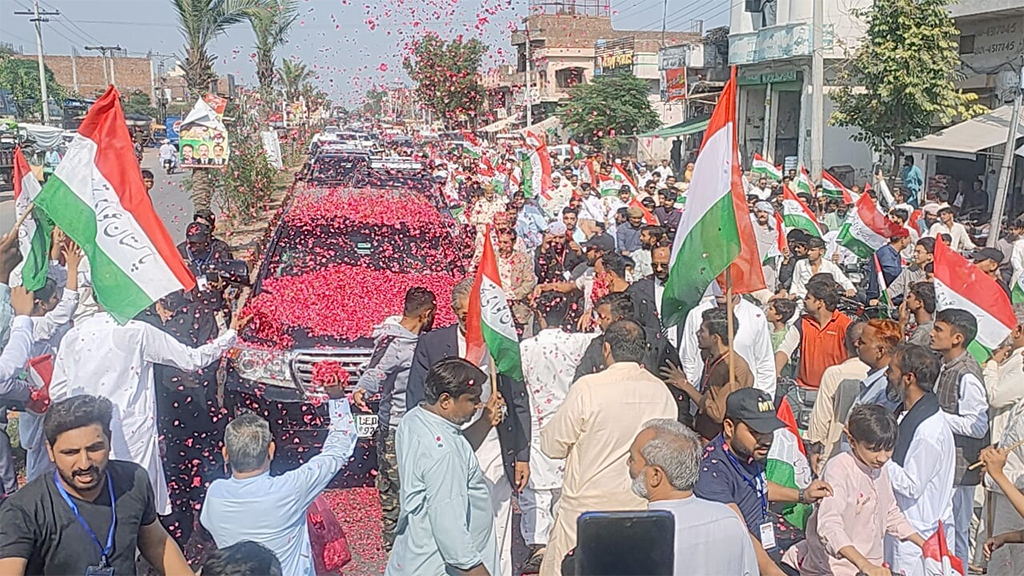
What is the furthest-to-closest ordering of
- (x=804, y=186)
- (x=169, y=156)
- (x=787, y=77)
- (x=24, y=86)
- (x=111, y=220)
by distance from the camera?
(x=24, y=86) → (x=169, y=156) → (x=787, y=77) → (x=804, y=186) → (x=111, y=220)

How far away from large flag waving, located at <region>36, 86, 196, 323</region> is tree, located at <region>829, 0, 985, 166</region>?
18855 millimetres

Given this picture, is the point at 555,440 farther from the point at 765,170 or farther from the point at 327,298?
the point at 765,170

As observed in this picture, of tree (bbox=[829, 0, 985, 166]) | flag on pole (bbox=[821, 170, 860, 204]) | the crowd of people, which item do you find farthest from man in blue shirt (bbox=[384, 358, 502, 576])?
tree (bbox=[829, 0, 985, 166])

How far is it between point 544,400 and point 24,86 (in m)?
69.8

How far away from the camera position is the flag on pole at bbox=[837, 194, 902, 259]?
10395 millimetres

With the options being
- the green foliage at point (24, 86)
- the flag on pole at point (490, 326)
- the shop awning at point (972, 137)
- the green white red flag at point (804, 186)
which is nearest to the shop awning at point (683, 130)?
the shop awning at point (972, 137)

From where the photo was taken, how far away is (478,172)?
65.7ft

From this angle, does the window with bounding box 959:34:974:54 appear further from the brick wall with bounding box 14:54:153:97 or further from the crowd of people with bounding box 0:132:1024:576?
the brick wall with bounding box 14:54:153:97

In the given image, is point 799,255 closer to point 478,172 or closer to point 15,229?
point 15,229

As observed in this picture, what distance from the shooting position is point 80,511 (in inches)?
119

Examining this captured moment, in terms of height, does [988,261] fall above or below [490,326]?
below

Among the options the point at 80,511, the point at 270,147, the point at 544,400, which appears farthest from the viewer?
the point at 270,147

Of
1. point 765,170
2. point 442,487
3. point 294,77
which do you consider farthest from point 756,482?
point 294,77

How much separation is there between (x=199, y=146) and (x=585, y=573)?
13.2 m
